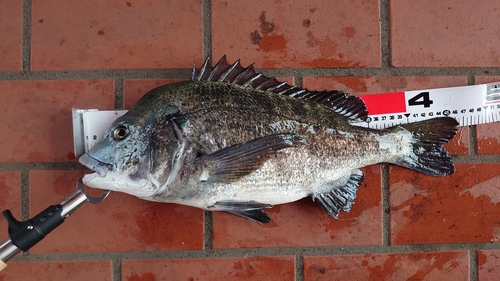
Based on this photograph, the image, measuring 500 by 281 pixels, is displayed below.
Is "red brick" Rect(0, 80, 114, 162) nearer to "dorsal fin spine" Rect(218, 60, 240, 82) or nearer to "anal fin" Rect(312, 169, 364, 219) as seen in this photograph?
"dorsal fin spine" Rect(218, 60, 240, 82)

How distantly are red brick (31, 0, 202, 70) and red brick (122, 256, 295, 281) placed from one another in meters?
0.82

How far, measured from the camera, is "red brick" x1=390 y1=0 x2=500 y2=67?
1.68 metres

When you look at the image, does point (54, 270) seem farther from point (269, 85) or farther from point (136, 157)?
point (269, 85)

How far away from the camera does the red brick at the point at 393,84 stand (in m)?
1.65

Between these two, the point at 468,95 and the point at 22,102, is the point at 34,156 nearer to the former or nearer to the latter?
the point at 22,102

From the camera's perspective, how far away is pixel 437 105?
165 centimetres

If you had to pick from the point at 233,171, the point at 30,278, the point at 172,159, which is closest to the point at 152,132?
the point at 172,159

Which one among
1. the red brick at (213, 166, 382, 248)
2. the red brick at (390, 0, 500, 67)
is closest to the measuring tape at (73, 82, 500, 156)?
the red brick at (390, 0, 500, 67)

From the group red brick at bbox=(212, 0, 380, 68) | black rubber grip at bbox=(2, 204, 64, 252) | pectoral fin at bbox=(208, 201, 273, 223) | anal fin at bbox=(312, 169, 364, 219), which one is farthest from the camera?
red brick at bbox=(212, 0, 380, 68)

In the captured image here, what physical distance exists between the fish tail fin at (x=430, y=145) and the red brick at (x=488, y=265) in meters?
0.43

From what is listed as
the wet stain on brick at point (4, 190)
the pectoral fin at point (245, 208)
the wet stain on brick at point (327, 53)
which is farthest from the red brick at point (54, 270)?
the wet stain on brick at point (327, 53)

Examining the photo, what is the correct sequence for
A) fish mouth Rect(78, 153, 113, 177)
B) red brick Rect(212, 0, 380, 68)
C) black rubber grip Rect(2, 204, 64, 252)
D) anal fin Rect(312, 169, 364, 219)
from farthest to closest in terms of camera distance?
1. red brick Rect(212, 0, 380, 68)
2. anal fin Rect(312, 169, 364, 219)
3. fish mouth Rect(78, 153, 113, 177)
4. black rubber grip Rect(2, 204, 64, 252)

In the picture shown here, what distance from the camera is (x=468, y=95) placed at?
1.65 m

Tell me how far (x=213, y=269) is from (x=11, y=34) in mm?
1278
